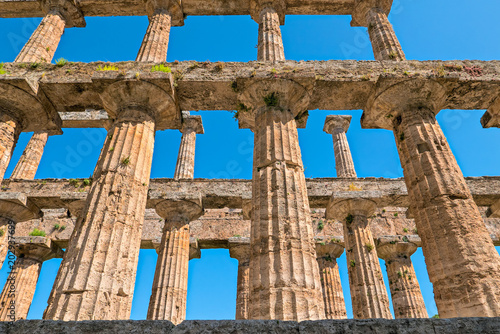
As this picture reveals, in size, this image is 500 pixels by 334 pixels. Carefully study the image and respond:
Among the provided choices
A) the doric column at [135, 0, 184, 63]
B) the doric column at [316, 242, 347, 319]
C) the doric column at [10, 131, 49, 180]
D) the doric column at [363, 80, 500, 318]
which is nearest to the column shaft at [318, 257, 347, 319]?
the doric column at [316, 242, 347, 319]

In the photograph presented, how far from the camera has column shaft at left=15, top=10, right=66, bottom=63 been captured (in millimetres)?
11102

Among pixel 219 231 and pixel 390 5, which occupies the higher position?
pixel 390 5

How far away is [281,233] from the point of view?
6230 millimetres

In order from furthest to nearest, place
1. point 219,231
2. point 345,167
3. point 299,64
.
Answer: point 345,167 → point 219,231 → point 299,64

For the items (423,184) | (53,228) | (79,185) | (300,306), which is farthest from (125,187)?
(53,228)

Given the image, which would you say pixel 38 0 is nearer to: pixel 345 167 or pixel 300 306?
pixel 300 306

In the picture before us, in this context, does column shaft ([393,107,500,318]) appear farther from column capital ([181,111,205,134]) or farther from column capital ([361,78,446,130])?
column capital ([181,111,205,134])

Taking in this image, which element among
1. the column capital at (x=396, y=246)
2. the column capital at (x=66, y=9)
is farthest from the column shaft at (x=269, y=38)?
the column capital at (x=396, y=246)

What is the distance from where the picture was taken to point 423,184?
768cm

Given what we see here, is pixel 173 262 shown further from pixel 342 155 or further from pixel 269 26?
pixel 342 155

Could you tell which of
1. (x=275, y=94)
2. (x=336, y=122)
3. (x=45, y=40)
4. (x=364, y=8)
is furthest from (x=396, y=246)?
(x=45, y=40)

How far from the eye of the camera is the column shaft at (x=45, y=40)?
1110cm

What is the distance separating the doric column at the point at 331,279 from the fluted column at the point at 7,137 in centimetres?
1333

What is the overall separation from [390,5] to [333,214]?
877 cm
